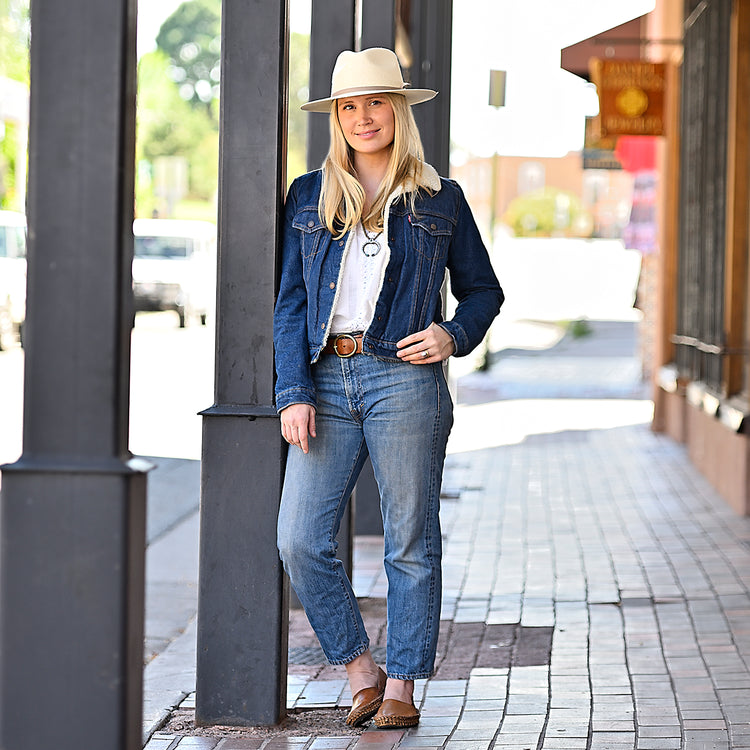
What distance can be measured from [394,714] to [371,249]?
4.41 ft

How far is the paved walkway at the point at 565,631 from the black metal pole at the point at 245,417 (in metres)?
0.18

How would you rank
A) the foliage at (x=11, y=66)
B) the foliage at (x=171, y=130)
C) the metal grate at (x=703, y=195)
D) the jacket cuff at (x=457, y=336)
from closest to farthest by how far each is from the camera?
the jacket cuff at (x=457, y=336) < the metal grate at (x=703, y=195) < the foliage at (x=11, y=66) < the foliage at (x=171, y=130)

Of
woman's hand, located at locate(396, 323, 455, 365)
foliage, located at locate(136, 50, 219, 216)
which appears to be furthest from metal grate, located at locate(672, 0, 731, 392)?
foliage, located at locate(136, 50, 219, 216)

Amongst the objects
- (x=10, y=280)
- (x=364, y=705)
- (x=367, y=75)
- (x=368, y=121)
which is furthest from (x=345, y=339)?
(x=10, y=280)

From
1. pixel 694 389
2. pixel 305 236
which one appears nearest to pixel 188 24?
pixel 694 389

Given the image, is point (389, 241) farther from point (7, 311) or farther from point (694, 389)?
point (7, 311)

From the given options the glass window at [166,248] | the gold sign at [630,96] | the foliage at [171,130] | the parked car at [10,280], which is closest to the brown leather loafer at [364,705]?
the gold sign at [630,96]

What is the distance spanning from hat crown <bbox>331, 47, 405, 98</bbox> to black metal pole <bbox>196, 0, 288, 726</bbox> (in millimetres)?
186

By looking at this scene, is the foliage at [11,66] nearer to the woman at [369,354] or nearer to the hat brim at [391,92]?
the hat brim at [391,92]

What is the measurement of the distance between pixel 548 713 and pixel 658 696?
1.40 ft

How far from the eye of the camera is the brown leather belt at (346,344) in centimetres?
367

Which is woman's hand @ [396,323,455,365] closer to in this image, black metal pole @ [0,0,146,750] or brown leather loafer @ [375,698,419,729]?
brown leather loafer @ [375,698,419,729]

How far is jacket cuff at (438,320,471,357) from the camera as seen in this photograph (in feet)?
12.2

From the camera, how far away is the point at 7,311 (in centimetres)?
2105
